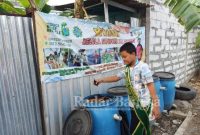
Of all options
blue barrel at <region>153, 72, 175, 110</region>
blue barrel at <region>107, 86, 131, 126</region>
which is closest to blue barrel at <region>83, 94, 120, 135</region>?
blue barrel at <region>107, 86, 131, 126</region>

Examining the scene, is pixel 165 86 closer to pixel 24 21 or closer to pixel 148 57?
pixel 148 57

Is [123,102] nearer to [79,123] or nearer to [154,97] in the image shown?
[154,97]

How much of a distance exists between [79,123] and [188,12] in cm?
267

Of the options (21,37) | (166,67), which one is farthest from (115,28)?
(166,67)

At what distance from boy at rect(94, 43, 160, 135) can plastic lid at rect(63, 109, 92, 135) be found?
740 mm

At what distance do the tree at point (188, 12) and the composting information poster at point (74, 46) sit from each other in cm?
136

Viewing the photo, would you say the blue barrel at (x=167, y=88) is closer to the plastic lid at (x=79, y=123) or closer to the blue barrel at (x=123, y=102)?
the blue barrel at (x=123, y=102)

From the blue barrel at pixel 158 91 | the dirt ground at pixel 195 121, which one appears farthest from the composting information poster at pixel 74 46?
the dirt ground at pixel 195 121

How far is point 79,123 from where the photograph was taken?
338 centimetres

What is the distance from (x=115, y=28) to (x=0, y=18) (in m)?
2.65

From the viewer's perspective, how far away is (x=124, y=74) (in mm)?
3746

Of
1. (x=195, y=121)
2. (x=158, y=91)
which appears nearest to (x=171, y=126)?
(x=195, y=121)

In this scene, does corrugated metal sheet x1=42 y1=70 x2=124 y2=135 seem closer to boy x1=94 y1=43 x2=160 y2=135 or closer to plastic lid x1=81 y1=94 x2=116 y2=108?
plastic lid x1=81 y1=94 x2=116 y2=108

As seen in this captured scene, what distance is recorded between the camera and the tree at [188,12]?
13.2ft
